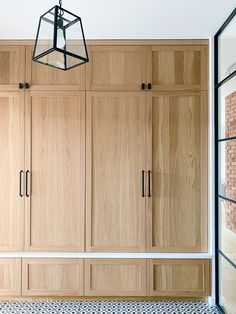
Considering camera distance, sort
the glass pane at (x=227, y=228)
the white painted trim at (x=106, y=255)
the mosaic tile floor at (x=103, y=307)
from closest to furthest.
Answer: the glass pane at (x=227, y=228) < the mosaic tile floor at (x=103, y=307) < the white painted trim at (x=106, y=255)

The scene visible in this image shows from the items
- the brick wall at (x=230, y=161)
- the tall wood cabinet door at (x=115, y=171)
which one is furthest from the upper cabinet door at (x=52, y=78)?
the brick wall at (x=230, y=161)

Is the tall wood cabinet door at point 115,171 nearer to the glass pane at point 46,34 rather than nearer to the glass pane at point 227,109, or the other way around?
the glass pane at point 227,109

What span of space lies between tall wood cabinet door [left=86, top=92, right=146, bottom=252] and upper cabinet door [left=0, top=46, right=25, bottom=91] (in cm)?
76

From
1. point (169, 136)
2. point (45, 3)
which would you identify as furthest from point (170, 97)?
point (45, 3)

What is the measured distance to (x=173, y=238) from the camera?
2840 millimetres

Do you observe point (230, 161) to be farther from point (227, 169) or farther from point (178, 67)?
point (178, 67)

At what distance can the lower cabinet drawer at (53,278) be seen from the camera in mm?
2799

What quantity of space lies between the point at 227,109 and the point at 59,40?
1692mm

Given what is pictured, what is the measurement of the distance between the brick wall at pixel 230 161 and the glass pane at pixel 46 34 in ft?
5.21

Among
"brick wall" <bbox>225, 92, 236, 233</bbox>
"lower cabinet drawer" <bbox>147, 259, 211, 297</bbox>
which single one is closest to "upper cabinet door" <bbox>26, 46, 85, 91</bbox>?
"brick wall" <bbox>225, 92, 236, 233</bbox>

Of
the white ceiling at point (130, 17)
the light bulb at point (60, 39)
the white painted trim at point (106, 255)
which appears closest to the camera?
the light bulb at point (60, 39)

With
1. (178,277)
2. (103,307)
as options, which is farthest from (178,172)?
(103,307)

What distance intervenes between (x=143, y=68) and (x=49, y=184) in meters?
1.53

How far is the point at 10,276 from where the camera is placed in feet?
9.22
